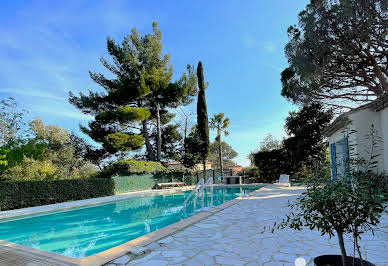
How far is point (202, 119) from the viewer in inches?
893

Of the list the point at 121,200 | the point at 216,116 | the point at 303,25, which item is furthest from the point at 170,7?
the point at 216,116

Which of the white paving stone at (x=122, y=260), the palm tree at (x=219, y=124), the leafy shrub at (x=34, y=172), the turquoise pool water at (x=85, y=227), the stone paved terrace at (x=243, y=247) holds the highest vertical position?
the palm tree at (x=219, y=124)

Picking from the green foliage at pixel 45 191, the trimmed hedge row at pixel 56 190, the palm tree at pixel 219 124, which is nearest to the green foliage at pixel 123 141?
the trimmed hedge row at pixel 56 190

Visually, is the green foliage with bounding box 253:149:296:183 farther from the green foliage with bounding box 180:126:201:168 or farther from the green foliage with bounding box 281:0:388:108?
the green foliage with bounding box 281:0:388:108

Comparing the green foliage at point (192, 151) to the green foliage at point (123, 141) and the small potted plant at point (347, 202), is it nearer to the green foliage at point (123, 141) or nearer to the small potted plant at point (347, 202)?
the green foliage at point (123, 141)

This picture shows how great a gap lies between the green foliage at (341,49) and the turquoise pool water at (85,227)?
28.6 ft

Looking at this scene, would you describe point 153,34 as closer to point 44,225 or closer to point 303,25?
point 303,25

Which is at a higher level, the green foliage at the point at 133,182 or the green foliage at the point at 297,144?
the green foliage at the point at 297,144

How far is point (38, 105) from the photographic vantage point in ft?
66.4

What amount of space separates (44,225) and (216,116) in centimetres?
1935

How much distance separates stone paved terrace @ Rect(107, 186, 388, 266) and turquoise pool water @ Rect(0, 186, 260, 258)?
2401 mm

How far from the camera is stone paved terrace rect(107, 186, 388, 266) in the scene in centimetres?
349

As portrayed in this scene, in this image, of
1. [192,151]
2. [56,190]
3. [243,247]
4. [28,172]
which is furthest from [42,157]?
[243,247]

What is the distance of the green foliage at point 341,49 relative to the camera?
9500 millimetres
